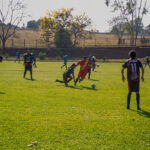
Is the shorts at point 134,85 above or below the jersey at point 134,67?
below

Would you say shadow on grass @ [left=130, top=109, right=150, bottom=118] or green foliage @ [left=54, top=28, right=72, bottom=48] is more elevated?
green foliage @ [left=54, top=28, right=72, bottom=48]

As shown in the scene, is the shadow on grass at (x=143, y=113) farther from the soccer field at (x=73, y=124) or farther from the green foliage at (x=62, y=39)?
the green foliage at (x=62, y=39)

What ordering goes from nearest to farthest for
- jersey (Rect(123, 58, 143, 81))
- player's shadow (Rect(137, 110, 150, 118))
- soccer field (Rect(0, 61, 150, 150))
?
soccer field (Rect(0, 61, 150, 150))
player's shadow (Rect(137, 110, 150, 118))
jersey (Rect(123, 58, 143, 81))

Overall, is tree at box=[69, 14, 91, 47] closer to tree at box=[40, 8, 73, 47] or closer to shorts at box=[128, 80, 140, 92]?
tree at box=[40, 8, 73, 47]

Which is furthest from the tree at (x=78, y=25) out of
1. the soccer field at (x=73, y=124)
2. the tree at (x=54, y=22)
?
the soccer field at (x=73, y=124)

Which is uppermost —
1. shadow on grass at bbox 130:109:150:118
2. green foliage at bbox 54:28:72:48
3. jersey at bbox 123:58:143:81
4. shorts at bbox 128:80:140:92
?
green foliage at bbox 54:28:72:48

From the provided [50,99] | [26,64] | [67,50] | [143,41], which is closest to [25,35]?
[67,50]

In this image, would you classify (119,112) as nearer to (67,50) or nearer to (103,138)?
(103,138)

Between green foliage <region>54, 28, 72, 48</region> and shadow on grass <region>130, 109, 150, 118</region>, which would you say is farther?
green foliage <region>54, 28, 72, 48</region>

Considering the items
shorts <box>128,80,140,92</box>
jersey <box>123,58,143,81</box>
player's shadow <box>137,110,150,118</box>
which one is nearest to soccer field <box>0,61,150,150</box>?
player's shadow <box>137,110,150,118</box>

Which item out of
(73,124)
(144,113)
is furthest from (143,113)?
(73,124)

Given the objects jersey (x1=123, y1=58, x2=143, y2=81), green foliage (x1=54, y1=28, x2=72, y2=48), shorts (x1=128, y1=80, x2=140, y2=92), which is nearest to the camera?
jersey (x1=123, y1=58, x2=143, y2=81)

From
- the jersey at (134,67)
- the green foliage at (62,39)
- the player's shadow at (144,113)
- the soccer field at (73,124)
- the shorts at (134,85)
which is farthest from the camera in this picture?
the green foliage at (62,39)

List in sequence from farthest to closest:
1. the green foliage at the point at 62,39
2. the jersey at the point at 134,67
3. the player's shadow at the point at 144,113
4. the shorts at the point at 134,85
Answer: the green foliage at the point at 62,39 < the shorts at the point at 134,85 < the jersey at the point at 134,67 < the player's shadow at the point at 144,113
